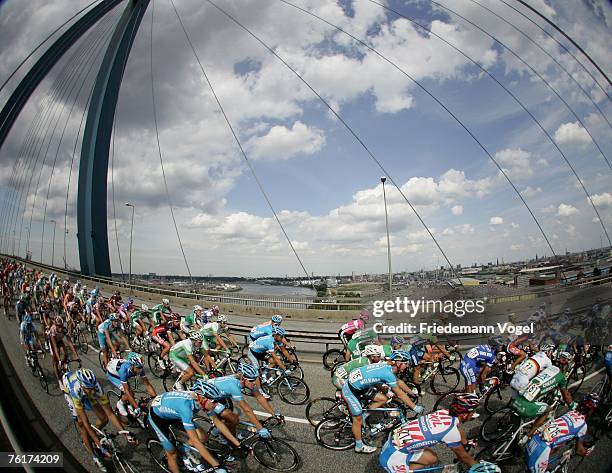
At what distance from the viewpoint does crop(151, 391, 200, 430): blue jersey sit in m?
3.63

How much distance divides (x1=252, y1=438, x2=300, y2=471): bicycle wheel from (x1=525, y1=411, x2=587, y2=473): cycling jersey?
11.0 feet

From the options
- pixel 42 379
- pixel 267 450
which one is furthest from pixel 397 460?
pixel 42 379

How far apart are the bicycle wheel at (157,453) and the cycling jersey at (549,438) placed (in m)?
5.37

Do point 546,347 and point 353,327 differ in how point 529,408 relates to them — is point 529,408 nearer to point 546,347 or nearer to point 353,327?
point 546,347

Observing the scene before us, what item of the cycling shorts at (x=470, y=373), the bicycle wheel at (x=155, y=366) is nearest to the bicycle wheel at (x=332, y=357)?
the cycling shorts at (x=470, y=373)

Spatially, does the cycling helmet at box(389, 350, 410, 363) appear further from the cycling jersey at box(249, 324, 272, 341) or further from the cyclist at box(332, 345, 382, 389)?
the cycling jersey at box(249, 324, 272, 341)

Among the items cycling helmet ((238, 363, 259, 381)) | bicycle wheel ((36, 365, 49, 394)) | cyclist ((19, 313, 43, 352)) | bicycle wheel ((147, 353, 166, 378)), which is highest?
cyclist ((19, 313, 43, 352))

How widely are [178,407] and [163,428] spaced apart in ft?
1.66

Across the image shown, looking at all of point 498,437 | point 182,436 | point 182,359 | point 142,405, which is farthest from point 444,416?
point 182,359

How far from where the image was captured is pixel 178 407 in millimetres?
3688

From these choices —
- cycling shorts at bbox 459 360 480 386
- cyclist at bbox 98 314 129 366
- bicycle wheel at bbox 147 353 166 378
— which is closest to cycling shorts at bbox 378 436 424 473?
cycling shorts at bbox 459 360 480 386

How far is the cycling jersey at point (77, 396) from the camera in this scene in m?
4.27

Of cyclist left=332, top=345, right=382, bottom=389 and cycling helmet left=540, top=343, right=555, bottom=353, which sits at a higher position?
cyclist left=332, top=345, right=382, bottom=389

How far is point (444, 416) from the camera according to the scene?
3.21 metres
